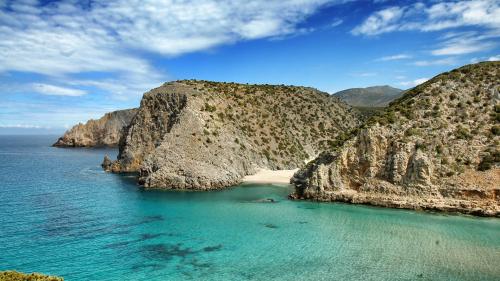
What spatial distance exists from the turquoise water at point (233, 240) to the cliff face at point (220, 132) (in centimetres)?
1128

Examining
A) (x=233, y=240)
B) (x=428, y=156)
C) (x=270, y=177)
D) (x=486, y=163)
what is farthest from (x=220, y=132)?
(x=486, y=163)

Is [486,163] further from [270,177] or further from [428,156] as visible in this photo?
[270,177]

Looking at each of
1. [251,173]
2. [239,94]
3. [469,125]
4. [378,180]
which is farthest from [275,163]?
[469,125]

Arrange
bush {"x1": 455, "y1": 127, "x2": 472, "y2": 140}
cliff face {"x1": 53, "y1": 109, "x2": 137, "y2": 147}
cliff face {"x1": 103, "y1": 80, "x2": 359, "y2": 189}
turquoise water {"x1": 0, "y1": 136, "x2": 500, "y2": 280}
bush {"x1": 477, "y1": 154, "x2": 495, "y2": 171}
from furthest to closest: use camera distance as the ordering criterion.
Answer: cliff face {"x1": 53, "y1": 109, "x2": 137, "y2": 147}, cliff face {"x1": 103, "y1": 80, "x2": 359, "y2": 189}, bush {"x1": 455, "y1": 127, "x2": 472, "y2": 140}, bush {"x1": 477, "y1": 154, "x2": 495, "y2": 171}, turquoise water {"x1": 0, "y1": 136, "x2": 500, "y2": 280}

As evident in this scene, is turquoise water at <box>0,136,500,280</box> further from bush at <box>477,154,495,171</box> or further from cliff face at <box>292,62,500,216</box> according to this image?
bush at <box>477,154,495,171</box>

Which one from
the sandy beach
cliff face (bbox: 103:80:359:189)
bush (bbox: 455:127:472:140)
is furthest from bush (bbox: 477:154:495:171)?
the sandy beach

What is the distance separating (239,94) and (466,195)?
2308 inches

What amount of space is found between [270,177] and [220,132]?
12598 millimetres

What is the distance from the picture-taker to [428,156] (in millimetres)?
45844

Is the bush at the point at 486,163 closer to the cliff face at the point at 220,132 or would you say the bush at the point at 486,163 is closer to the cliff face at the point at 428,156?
the cliff face at the point at 428,156

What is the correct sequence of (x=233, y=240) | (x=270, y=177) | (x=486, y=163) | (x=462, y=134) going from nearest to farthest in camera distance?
(x=233, y=240)
(x=486, y=163)
(x=462, y=134)
(x=270, y=177)

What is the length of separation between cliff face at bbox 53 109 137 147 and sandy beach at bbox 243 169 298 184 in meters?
110

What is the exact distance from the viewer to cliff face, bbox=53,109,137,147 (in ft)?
549

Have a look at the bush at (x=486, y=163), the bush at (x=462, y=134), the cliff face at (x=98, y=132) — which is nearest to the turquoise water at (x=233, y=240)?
the bush at (x=486, y=163)
